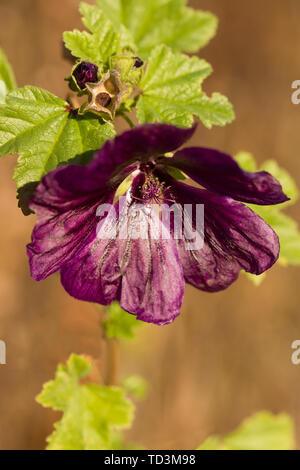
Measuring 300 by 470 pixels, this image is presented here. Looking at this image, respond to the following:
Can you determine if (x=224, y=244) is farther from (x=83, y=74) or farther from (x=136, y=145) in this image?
(x=83, y=74)

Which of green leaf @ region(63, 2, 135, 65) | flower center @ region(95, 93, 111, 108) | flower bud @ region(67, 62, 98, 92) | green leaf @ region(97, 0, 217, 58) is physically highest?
green leaf @ region(97, 0, 217, 58)

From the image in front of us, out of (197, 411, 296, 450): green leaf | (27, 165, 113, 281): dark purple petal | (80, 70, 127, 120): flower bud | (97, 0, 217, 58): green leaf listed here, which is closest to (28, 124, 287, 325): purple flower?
(27, 165, 113, 281): dark purple petal

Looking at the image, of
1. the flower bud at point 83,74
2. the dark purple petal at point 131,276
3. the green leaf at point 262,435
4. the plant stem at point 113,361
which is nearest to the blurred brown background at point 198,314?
the green leaf at point 262,435

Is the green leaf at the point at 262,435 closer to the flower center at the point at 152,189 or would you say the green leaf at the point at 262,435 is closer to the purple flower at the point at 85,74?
the flower center at the point at 152,189

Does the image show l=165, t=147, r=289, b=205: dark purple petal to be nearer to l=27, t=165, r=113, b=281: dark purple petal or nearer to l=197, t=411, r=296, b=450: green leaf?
l=27, t=165, r=113, b=281: dark purple petal
